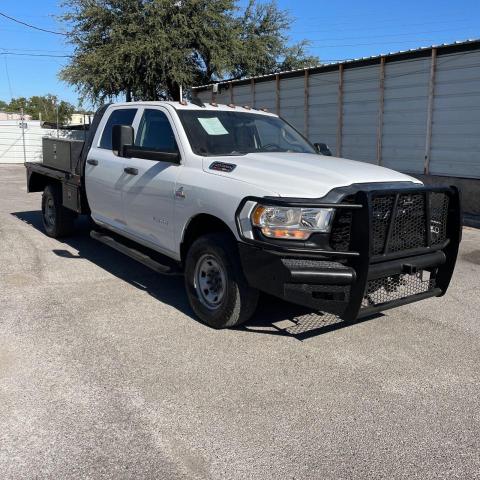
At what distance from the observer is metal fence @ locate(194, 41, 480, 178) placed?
11352mm

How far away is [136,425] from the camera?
3223mm

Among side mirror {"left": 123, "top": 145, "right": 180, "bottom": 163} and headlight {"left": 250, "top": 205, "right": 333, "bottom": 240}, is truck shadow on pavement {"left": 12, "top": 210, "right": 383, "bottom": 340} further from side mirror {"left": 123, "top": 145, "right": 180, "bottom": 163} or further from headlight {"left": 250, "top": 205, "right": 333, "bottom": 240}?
side mirror {"left": 123, "top": 145, "right": 180, "bottom": 163}

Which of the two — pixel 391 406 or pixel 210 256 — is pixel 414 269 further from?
pixel 210 256

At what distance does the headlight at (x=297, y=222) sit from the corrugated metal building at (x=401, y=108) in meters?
8.33

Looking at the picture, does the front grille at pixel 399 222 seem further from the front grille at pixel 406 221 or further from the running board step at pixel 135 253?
the running board step at pixel 135 253

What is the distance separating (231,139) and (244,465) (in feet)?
10.9

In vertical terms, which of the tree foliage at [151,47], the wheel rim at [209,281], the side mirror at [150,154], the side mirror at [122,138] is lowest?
the wheel rim at [209,281]

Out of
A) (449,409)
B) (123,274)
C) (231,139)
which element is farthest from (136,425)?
(123,274)

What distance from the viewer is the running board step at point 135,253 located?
5.25 meters

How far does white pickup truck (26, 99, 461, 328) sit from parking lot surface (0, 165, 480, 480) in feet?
1.48

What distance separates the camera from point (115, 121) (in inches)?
258

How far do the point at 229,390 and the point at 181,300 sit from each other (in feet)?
6.62

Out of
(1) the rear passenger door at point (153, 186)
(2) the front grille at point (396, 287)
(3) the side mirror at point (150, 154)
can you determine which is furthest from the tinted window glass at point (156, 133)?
(2) the front grille at point (396, 287)

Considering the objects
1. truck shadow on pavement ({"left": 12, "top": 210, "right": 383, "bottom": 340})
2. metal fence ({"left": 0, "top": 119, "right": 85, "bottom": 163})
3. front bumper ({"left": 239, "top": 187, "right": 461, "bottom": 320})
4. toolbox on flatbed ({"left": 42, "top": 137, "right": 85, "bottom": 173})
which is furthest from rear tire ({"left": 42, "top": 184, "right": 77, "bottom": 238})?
metal fence ({"left": 0, "top": 119, "right": 85, "bottom": 163})
